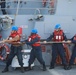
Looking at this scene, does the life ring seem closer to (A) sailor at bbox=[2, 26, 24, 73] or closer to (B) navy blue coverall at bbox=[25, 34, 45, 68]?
(A) sailor at bbox=[2, 26, 24, 73]

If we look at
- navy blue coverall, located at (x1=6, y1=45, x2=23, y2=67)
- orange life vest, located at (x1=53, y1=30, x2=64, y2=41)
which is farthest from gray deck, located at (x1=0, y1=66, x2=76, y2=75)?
orange life vest, located at (x1=53, y1=30, x2=64, y2=41)

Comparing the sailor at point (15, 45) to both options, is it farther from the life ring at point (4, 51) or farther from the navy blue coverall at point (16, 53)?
the life ring at point (4, 51)

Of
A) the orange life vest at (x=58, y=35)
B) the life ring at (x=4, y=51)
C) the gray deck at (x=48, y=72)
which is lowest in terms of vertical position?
the gray deck at (x=48, y=72)

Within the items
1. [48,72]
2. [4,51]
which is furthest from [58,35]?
[4,51]

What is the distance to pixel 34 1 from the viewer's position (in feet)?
37.1

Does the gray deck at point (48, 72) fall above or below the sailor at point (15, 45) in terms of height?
below

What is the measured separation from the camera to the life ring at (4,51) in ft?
33.1

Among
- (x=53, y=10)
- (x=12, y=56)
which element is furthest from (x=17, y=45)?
(x=53, y=10)

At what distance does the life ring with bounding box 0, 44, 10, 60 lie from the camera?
1010cm

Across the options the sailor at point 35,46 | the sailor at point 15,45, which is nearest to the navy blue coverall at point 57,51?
the sailor at point 35,46

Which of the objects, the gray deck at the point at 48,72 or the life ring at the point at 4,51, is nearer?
the gray deck at the point at 48,72

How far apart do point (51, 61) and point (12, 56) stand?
1331 millimetres

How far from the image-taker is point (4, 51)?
404 inches

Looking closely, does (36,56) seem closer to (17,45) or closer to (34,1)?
(17,45)
